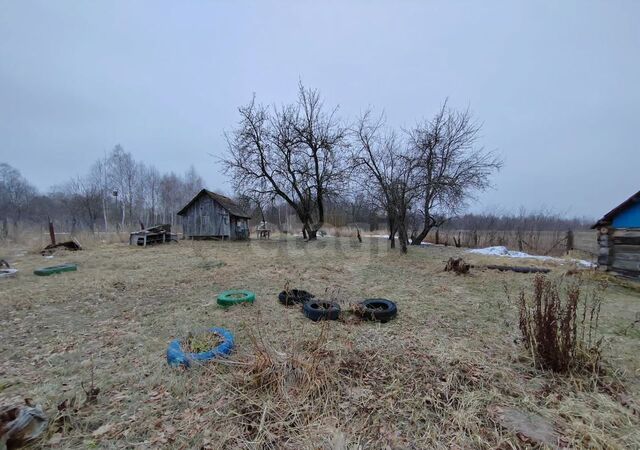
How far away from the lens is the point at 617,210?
7.02 metres

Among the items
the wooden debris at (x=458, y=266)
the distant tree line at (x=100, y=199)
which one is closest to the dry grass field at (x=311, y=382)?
the wooden debris at (x=458, y=266)

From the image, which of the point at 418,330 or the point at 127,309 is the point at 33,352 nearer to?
the point at 127,309

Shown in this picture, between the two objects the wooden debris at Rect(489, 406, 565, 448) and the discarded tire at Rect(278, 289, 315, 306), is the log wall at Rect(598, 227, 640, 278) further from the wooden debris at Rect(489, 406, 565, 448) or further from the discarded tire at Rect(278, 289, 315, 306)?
the discarded tire at Rect(278, 289, 315, 306)

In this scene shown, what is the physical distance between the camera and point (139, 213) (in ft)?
125

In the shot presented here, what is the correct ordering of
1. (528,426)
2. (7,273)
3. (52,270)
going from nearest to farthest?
(528,426) → (7,273) → (52,270)

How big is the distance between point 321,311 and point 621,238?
342 inches

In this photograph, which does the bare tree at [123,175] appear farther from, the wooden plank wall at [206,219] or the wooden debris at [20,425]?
the wooden debris at [20,425]

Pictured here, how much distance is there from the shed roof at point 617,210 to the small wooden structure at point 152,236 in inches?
794

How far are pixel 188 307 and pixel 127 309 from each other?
115cm

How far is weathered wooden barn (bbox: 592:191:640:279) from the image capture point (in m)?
6.67

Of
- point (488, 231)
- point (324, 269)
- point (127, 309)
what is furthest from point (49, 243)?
point (488, 231)

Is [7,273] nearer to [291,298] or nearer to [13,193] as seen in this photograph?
[291,298]

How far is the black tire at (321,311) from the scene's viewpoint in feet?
14.2

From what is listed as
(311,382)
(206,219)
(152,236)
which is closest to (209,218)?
(206,219)
